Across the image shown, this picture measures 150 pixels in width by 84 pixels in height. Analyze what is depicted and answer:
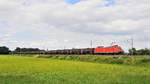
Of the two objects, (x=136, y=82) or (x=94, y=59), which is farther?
(x=94, y=59)

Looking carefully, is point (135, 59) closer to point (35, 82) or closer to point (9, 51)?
point (35, 82)

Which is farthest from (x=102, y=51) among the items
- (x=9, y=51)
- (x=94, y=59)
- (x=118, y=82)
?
(x=9, y=51)

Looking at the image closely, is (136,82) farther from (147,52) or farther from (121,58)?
(147,52)

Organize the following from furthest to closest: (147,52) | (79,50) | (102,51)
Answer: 1. (79,50)
2. (102,51)
3. (147,52)

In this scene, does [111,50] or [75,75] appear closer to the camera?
[75,75]

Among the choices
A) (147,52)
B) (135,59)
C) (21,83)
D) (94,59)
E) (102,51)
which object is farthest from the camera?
(102,51)

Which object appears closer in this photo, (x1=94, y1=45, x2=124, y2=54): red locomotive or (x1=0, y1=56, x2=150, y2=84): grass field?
(x1=0, y1=56, x2=150, y2=84): grass field

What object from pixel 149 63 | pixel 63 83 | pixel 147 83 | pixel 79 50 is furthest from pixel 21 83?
pixel 79 50

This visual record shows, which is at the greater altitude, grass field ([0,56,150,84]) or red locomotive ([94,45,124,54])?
red locomotive ([94,45,124,54])

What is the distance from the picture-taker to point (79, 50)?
11369 centimetres

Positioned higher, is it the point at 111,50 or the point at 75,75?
the point at 111,50

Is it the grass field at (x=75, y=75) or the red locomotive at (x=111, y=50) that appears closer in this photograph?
the grass field at (x=75, y=75)

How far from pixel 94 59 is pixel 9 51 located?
344 ft

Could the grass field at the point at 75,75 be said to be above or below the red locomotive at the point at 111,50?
below
